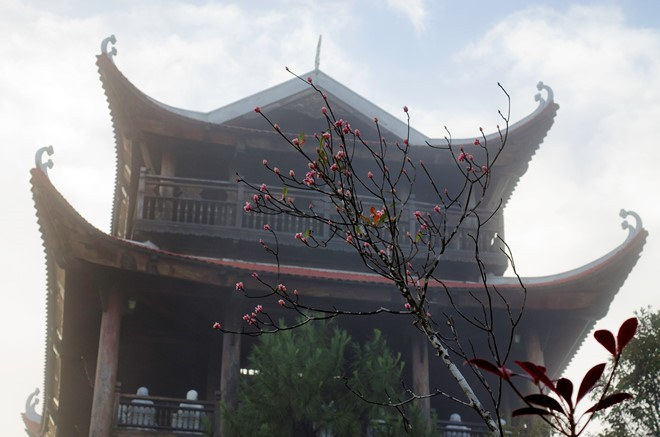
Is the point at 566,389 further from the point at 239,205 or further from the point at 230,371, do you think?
the point at 239,205

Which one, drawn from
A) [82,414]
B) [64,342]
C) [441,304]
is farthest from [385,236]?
[82,414]

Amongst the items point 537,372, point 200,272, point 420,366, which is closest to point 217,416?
point 200,272

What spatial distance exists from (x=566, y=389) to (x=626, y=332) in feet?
0.81

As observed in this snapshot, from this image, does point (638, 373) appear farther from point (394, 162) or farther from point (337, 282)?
point (394, 162)

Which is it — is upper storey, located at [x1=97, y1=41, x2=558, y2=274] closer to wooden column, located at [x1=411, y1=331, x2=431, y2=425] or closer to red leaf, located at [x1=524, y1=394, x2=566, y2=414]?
wooden column, located at [x1=411, y1=331, x2=431, y2=425]

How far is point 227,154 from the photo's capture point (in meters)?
15.4

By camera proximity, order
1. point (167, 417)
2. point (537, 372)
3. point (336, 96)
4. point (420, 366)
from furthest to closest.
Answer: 1. point (336, 96)
2. point (420, 366)
3. point (167, 417)
4. point (537, 372)

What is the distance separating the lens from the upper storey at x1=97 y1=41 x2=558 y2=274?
555 inches

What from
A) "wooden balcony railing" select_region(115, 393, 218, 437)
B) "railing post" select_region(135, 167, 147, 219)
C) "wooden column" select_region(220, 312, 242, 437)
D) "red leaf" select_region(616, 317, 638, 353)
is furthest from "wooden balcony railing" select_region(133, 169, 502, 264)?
"red leaf" select_region(616, 317, 638, 353)

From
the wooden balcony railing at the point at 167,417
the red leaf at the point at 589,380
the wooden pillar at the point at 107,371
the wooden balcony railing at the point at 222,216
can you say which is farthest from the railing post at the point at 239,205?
the red leaf at the point at 589,380

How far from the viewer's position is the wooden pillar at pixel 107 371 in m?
11.2

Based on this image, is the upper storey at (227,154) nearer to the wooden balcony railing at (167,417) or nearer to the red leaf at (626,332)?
the wooden balcony railing at (167,417)

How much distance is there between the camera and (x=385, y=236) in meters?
14.1

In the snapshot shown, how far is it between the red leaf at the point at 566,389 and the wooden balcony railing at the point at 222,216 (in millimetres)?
11378
